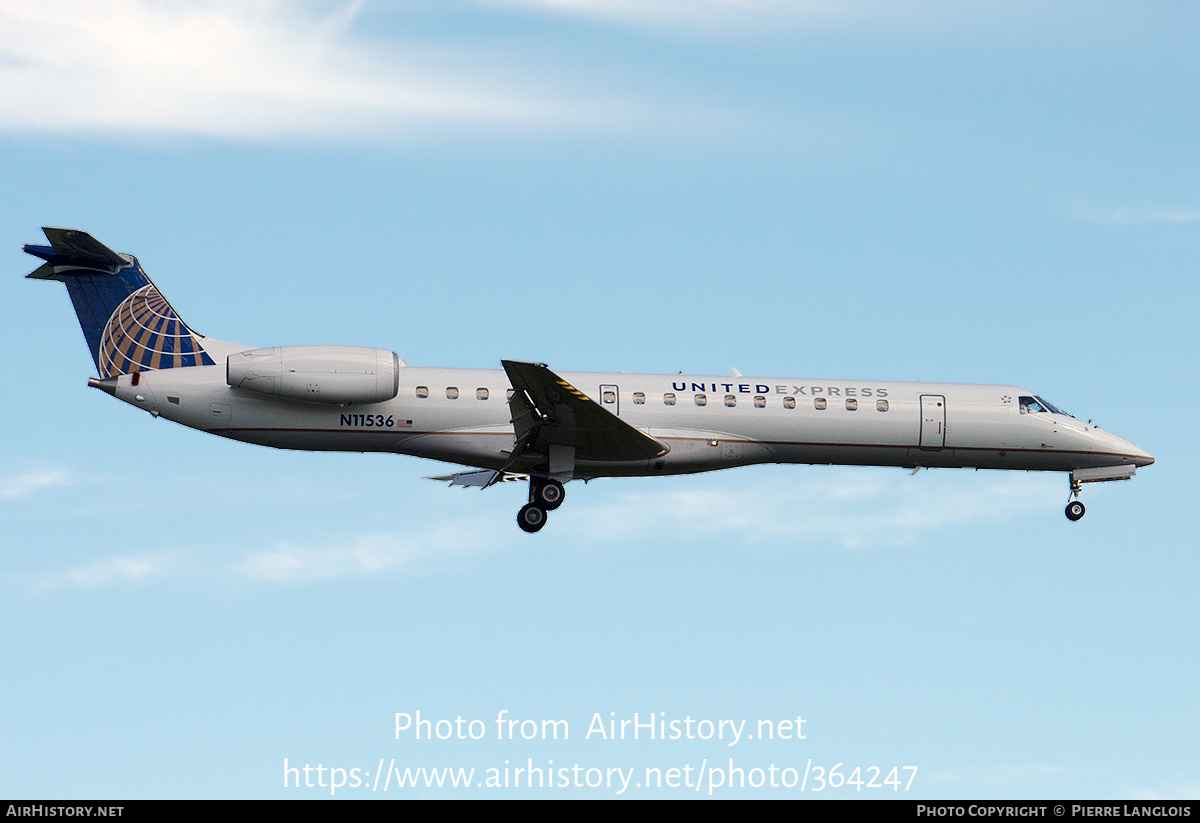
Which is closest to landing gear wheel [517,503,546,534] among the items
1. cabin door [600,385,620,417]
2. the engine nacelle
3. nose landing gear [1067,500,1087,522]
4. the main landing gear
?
the main landing gear

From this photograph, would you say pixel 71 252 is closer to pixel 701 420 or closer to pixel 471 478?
pixel 471 478

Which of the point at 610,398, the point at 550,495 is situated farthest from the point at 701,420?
the point at 550,495

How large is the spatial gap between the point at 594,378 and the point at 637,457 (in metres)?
1.88

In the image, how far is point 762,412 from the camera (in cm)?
2603

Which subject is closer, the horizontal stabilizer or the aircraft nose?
the horizontal stabilizer

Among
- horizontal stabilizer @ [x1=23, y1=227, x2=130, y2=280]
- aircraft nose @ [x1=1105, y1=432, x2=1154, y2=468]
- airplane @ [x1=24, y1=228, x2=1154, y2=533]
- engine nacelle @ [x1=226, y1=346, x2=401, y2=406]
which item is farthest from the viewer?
aircraft nose @ [x1=1105, y1=432, x2=1154, y2=468]

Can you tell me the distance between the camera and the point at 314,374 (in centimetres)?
2439

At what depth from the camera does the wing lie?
76.3 feet

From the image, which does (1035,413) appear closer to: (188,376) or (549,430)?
(549,430)

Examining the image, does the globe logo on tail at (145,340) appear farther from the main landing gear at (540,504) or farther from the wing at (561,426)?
the main landing gear at (540,504)

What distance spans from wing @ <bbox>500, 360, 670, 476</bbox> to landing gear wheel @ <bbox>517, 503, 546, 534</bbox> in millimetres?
794

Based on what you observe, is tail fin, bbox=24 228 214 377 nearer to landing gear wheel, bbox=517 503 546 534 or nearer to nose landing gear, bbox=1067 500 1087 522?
landing gear wheel, bbox=517 503 546 534
